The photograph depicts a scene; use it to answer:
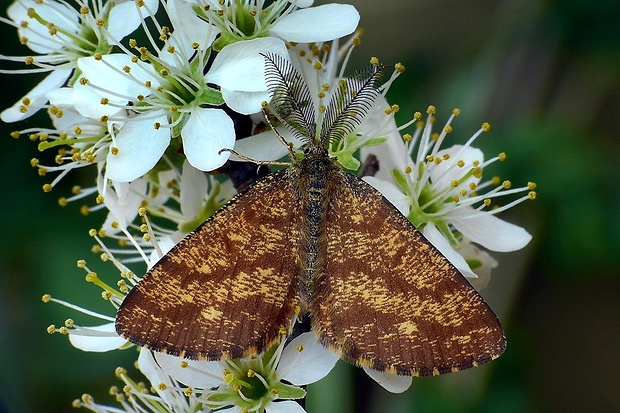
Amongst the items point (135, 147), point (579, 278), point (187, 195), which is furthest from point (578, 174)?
point (135, 147)

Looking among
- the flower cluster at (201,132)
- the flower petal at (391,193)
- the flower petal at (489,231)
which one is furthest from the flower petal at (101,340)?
the flower petal at (489,231)

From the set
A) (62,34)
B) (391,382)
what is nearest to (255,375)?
(391,382)

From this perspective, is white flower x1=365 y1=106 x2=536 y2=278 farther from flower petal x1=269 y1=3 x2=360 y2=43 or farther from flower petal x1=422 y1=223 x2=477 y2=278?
flower petal x1=269 y1=3 x2=360 y2=43

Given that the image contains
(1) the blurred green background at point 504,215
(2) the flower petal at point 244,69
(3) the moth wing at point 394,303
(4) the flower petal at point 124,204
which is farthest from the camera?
(1) the blurred green background at point 504,215

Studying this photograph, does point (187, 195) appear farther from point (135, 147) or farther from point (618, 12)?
point (618, 12)

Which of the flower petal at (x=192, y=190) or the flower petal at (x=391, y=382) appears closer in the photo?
the flower petal at (x=391, y=382)

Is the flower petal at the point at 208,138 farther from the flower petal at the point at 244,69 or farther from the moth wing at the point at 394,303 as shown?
the moth wing at the point at 394,303

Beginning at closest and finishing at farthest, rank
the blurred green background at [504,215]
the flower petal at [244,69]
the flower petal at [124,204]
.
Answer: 1. the flower petal at [244,69]
2. the flower petal at [124,204]
3. the blurred green background at [504,215]

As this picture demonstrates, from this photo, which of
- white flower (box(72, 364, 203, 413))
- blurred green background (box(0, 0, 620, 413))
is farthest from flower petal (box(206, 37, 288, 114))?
blurred green background (box(0, 0, 620, 413))
